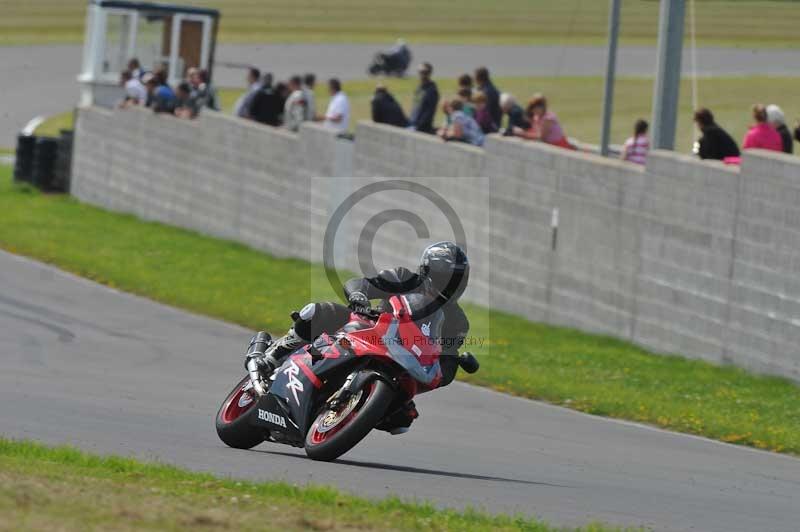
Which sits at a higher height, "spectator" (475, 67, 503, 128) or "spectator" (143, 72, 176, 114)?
"spectator" (475, 67, 503, 128)

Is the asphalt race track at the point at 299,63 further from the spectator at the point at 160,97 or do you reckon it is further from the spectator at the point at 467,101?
the spectator at the point at 467,101

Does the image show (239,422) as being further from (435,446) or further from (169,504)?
(169,504)

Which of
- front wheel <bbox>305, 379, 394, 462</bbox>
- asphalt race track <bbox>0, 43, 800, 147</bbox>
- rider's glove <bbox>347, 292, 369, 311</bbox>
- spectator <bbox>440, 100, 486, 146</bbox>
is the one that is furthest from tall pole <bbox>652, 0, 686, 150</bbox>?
Answer: asphalt race track <bbox>0, 43, 800, 147</bbox>

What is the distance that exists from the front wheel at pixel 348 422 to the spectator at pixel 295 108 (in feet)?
54.3

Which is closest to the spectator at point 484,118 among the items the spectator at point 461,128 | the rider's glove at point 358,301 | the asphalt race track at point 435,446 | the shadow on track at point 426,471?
the spectator at point 461,128

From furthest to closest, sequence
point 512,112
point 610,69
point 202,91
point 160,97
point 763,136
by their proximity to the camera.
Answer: point 202,91 < point 160,97 < point 512,112 < point 610,69 < point 763,136

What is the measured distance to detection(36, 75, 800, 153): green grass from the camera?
26.6 meters

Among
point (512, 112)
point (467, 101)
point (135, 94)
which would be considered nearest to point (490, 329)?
point (512, 112)

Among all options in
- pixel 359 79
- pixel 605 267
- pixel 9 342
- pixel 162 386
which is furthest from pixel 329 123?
pixel 359 79

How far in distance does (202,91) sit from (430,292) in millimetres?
20588

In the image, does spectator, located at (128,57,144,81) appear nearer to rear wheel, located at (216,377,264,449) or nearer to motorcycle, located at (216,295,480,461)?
rear wheel, located at (216,377,264,449)

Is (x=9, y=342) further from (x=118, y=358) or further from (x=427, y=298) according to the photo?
(x=427, y=298)

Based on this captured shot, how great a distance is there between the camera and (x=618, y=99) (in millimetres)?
37562

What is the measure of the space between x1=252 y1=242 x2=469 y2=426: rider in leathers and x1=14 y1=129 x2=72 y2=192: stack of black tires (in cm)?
2305
